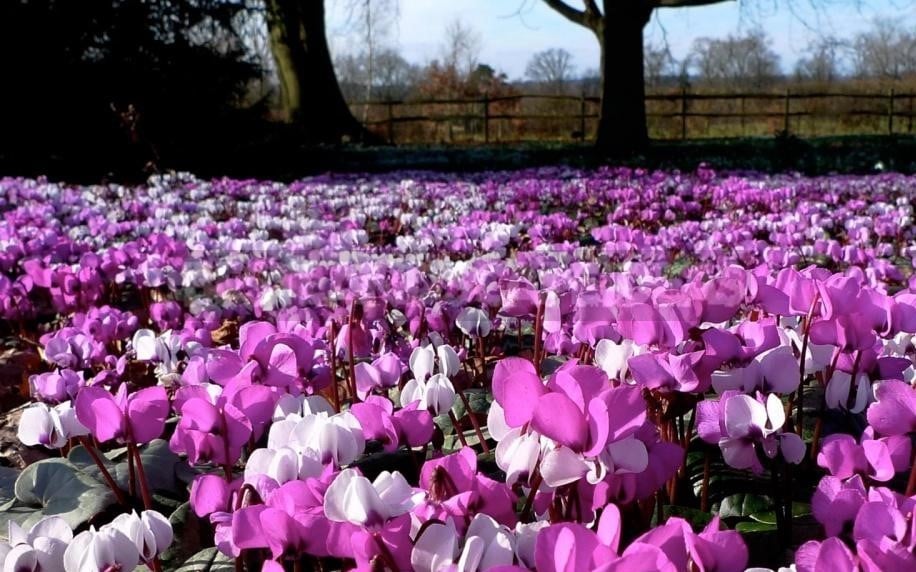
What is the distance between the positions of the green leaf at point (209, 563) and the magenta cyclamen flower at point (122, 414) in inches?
7.3

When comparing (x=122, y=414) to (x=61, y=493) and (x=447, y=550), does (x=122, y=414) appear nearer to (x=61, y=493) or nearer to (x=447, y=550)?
(x=61, y=493)

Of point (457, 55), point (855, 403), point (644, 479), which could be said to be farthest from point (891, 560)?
point (457, 55)

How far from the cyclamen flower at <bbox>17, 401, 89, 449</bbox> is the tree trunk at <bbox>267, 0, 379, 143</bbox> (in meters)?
21.7

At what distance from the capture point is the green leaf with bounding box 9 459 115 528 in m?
1.47

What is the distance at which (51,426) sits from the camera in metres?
1.41

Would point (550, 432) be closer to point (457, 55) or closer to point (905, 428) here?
point (905, 428)

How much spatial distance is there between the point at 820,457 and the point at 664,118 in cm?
3028

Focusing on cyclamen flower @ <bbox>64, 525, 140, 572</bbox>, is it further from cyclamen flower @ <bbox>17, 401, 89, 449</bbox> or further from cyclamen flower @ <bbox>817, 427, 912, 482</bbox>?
cyclamen flower @ <bbox>817, 427, 912, 482</bbox>

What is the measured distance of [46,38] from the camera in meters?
13.1

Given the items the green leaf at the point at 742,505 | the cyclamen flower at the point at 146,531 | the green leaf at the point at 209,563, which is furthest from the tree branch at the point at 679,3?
the cyclamen flower at the point at 146,531

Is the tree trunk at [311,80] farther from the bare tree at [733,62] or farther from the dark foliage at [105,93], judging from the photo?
the bare tree at [733,62]

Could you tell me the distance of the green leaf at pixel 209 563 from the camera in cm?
123

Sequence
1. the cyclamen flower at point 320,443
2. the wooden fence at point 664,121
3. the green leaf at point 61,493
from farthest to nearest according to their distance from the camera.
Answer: the wooden fence at point 664,121 < the green leaf at point 61,493 < the cyclamen flower at point 320,443

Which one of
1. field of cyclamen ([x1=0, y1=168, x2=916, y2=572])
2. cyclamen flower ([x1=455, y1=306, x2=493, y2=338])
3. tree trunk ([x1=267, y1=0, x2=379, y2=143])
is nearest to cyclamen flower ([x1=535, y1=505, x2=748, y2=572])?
field of cyclamen ([x1=0, y1=168, x2=916, y2=572])
